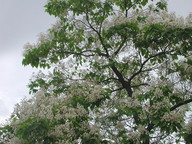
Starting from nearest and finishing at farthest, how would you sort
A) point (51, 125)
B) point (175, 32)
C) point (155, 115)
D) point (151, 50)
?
point (51, 125) → point (155, 115) → point (175, 32) → point (151, 50)

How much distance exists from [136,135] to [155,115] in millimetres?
874

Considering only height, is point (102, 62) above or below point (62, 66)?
below

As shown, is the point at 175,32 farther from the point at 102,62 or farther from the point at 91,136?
the point at 91,136

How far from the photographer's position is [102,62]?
813 centimetres

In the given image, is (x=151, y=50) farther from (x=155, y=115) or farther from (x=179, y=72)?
(x=155, y=115)

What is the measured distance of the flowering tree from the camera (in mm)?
5172

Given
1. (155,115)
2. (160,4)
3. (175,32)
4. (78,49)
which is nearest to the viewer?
(155,115)

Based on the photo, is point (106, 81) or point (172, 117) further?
point (106, 81)

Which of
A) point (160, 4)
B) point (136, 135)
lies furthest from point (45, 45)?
point (160, 4)

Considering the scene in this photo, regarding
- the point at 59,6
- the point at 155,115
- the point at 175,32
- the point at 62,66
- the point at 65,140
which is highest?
the point at 59,6

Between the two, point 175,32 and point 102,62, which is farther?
point 102,62

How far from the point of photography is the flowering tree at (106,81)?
5.17 m

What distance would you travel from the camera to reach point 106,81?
9.09 meters

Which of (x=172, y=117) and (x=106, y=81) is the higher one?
(x=106, y=81)
